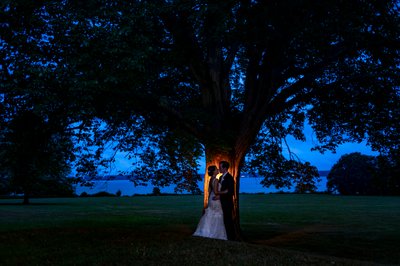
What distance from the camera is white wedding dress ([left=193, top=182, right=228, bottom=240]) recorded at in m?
14.7

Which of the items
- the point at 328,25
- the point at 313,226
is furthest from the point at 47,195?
the point at 328,25

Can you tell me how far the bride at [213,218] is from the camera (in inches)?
578

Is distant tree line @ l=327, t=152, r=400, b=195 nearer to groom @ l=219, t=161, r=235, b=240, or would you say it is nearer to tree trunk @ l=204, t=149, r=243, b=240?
tree trunk @ l=204, t=149, r=243, b=240

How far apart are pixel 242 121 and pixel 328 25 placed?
4631 mm

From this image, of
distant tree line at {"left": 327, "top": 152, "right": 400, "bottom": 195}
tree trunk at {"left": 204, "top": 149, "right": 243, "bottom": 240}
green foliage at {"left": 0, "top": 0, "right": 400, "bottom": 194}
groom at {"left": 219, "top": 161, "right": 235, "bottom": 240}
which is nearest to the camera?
green foliage at {"left": 0, "top": 0, "right": 400, "bottom": 194}

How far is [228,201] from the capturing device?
49.0 feet

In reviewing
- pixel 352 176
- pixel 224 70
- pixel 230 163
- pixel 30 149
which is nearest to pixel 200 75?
pixel 224 70

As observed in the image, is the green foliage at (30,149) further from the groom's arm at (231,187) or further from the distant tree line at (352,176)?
the distant tree line at (352,176)

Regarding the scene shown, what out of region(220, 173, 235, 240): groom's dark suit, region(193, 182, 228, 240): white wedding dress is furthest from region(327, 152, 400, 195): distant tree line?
region(193, 182, 228, 240): white wedding dress

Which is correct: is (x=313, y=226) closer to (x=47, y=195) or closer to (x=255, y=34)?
(x=255, y=34)

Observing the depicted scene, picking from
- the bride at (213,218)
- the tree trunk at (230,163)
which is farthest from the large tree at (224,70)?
the bride at (213,218)

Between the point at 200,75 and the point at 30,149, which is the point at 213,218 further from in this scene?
the point at 30,149

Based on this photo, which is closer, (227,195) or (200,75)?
(227,195)

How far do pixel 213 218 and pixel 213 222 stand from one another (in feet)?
0.44
